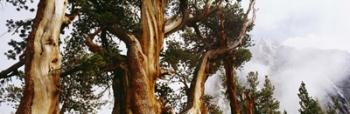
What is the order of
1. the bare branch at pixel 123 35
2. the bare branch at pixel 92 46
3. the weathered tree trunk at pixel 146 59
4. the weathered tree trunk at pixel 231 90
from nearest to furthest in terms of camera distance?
the weathered tree trunk at pixel 146 59 < the weathered tree trunk at pixel 231 90 < the bare branch at pixel 92 46 < the bare branch at pixel 123 35

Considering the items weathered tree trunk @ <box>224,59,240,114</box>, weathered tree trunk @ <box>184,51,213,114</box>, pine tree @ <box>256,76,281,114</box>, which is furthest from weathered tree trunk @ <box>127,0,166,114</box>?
pine tree @ <box>256,76,281,114</box>

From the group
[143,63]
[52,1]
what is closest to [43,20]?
[52,1]

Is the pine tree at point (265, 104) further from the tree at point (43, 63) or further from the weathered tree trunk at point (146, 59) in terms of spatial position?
the tree at point (43, 63)

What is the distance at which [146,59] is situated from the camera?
12680 millimetres

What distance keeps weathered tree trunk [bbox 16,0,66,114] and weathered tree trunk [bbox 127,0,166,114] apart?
3840 mm

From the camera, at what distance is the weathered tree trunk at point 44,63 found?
23.1 ft

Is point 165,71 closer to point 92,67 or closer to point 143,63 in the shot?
point 143,63

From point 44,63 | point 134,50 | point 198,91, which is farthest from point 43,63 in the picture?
point 198,91

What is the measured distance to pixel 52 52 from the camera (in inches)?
305

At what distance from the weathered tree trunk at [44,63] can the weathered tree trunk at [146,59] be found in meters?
3.84

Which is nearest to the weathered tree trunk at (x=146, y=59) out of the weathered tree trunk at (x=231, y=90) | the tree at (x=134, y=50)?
the tree at (x=134, y=50)

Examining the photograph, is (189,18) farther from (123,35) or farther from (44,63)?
(44,63)

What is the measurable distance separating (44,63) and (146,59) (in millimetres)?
5401

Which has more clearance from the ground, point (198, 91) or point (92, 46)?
point (92, 46)
